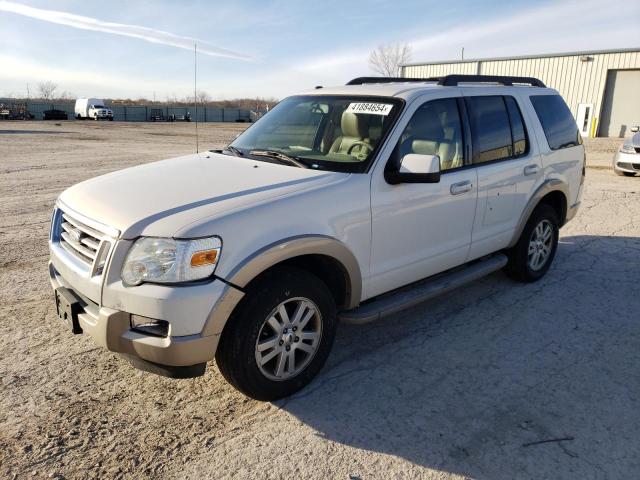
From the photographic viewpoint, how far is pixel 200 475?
254cm

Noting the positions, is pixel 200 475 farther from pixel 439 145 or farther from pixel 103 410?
pixel 439 145

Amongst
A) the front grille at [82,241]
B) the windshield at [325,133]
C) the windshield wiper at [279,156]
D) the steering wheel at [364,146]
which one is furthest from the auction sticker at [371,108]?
the front grille at [82,241]

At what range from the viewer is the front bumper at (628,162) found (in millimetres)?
12375

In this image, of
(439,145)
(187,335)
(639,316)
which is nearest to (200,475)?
(187,335)

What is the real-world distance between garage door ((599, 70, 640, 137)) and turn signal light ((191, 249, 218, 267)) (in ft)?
110

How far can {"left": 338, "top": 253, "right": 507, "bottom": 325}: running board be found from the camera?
3.47m

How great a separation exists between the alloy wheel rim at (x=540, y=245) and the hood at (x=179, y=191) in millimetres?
2743

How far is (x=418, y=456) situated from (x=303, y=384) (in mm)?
870

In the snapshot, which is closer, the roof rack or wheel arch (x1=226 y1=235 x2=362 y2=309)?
wheel arch (x1=226 y1=235 x2=362 y2=309)

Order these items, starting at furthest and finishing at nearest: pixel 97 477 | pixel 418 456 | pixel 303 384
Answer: pixel 303 384
pixel 418 456
pixel 97 477

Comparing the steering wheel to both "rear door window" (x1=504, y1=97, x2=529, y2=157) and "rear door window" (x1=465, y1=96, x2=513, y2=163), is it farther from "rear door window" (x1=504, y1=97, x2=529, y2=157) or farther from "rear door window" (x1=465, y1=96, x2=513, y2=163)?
"rear door window" (x1=504, y1=97, x2=529, y2=157)

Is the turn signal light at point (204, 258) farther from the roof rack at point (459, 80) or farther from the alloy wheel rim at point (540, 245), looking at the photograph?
the alloy wheel rim at point (540, 245)

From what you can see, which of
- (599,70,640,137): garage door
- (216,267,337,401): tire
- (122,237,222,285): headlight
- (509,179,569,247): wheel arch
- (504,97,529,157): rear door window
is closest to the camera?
(122,237,222,285): headlight

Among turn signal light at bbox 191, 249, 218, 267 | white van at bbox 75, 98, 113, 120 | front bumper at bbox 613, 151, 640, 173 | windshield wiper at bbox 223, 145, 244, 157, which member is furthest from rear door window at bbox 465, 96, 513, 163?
white van at bbox 75, 98, 113, 120
